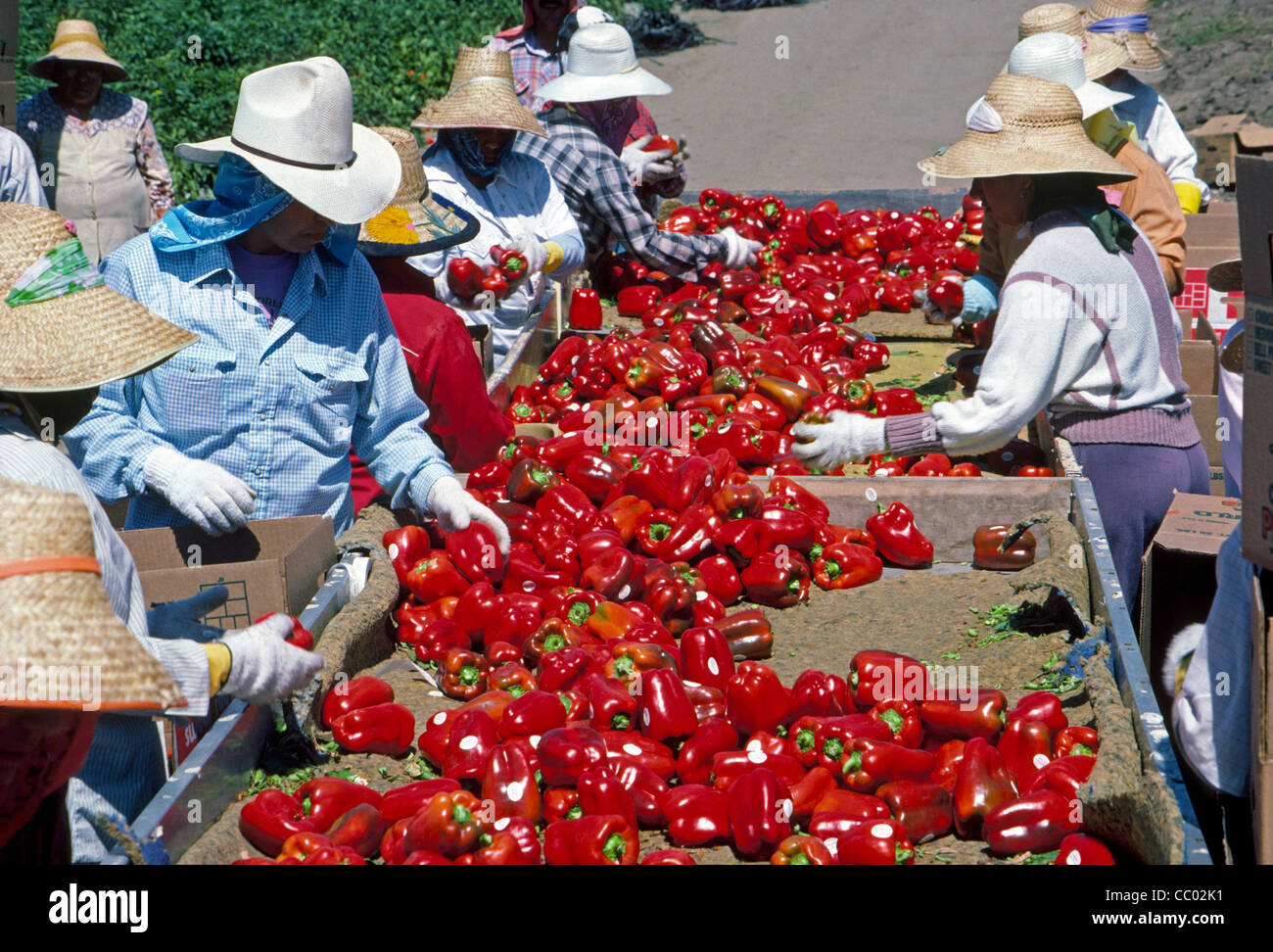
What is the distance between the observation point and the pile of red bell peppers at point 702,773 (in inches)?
119

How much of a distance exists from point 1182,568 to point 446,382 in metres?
2.77

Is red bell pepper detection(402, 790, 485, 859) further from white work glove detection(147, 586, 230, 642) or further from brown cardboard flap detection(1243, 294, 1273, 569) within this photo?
brown cardboard flap detection(1243, 294, 1273, 569)

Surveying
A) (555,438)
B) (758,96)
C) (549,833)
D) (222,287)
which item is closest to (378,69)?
(758,96)

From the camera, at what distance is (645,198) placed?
8.77 m

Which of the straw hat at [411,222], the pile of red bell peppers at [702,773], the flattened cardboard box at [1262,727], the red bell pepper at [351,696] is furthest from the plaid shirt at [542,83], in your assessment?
the flattened cardboard box at [1262,727]

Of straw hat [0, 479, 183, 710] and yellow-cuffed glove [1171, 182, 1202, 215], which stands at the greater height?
straw hat [0, 479, 183, 710]

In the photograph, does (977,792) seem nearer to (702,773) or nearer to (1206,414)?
(702,773)

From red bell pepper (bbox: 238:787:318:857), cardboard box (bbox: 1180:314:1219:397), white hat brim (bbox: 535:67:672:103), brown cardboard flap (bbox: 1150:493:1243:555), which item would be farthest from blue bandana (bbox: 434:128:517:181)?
red bell pepper (bbox: 238:787:318:857)

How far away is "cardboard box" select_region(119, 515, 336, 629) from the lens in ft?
11.3

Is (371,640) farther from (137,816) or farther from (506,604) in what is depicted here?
(137,816)

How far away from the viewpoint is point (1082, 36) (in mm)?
7035

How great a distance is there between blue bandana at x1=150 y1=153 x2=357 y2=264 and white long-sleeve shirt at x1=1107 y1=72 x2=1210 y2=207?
5.13 m

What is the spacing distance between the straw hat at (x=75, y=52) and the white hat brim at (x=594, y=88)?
139 inches

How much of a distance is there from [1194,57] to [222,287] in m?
20.0
